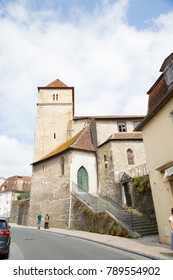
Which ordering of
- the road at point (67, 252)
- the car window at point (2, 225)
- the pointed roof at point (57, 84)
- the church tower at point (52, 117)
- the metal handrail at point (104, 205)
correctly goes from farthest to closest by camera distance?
1. the pointed roof at point (57, 84)
2. the church tower at point (52, 117)
3. the metal handrail at point (104, 205)
4. the car window at point (2, 225)
5. the road at point (67, 252)

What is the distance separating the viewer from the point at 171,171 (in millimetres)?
8484

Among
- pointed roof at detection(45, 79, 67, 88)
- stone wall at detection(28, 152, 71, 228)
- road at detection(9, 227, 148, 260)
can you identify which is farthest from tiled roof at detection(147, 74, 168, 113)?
pointed roof at detection(45, 79, 67, 88)

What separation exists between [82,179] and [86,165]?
160 centimetres

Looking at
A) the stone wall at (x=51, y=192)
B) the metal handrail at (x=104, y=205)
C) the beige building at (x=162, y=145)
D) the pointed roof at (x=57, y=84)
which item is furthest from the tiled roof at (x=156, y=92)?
the pointed roof at (x=57, y=84)

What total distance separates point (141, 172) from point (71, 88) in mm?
20987

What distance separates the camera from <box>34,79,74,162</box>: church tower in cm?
2884

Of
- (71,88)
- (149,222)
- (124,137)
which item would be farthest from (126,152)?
(71,88)

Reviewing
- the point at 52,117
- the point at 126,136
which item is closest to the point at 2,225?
the point at 126,136

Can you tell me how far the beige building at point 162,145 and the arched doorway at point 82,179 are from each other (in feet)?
36.2

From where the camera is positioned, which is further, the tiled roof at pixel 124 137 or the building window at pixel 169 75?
the tiled roof at pixel 124 137

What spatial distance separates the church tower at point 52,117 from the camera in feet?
94.6

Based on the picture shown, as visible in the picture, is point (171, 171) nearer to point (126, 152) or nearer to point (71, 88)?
point (126, 152)

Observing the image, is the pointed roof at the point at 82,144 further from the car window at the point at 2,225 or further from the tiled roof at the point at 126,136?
the car window at the point at 2,225

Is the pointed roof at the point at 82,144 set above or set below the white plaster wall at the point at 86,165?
above
